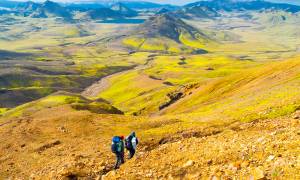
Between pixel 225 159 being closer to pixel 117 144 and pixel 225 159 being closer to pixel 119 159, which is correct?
pixel 117 144

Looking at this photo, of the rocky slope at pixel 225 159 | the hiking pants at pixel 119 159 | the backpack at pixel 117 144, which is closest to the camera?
the rocky slope at pixel 225 159

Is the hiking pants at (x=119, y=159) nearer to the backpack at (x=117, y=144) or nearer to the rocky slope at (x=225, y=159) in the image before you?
the backpack at (x=117, y=144)

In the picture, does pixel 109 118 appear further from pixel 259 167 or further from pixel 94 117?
pixel 259 167

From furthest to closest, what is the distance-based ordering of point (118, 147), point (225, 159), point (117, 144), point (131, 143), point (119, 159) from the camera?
point (131, 143)
point (119, 159)
point (118, 147)
point (117, 144)
point (225, 159)

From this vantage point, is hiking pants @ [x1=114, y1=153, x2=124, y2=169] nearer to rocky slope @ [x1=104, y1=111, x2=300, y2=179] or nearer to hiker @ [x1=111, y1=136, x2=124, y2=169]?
hiker @ [x1=111, y1=136, x2=124, y2=169]

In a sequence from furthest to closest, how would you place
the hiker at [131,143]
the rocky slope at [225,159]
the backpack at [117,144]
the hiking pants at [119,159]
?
the hiker at [131,143], the hiking pants at [119,159], the backpack at [117,144], the rocky slope at [225,159]

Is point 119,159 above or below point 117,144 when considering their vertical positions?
below

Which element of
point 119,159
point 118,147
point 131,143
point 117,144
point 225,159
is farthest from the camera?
point 131,143

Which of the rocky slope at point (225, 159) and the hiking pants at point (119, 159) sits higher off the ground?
the rocky slope at point (225, 159)

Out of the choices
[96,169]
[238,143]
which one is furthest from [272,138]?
[96,169]

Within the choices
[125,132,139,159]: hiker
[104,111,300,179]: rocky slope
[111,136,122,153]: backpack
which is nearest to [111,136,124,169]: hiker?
[111,136,122,153]: backpack

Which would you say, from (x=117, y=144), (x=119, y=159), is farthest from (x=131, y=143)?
(x=117, y=144)

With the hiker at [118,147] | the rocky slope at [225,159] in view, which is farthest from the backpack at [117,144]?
the rocky slope at [225,159]

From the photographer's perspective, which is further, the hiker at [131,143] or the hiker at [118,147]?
the hiker at [131,143]
